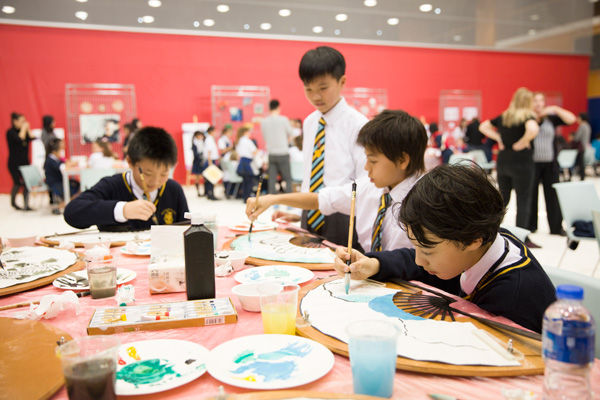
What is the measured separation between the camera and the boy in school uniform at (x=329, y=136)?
2490mm

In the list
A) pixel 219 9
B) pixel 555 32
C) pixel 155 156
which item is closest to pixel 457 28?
pixel 555 32

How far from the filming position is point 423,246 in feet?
4.18

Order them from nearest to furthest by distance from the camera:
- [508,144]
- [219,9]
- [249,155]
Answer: [508,144] < [249,155] < [219,9]

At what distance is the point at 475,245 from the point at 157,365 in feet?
2.74

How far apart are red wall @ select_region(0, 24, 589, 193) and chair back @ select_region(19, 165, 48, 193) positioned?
2636mm

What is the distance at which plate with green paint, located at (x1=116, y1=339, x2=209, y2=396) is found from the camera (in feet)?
2.87

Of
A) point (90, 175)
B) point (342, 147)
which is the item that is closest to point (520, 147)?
point (342, 147)

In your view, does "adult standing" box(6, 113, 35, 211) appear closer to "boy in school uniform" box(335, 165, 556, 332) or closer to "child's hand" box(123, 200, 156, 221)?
"child's hand" box(123, 200, 156, 221)

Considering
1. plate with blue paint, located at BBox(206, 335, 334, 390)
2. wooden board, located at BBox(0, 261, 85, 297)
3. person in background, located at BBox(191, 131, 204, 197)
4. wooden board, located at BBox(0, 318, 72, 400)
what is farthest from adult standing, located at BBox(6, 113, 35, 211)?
plate with blue paint, located at BBox(206, 335, 334, 390)

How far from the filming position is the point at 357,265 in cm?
142

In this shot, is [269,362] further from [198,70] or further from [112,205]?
[198,70]

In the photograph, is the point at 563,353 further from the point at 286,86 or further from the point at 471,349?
the point at 286,86

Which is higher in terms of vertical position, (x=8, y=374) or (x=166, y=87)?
(x=166, y=87)

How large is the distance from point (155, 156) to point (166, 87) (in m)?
8.50
